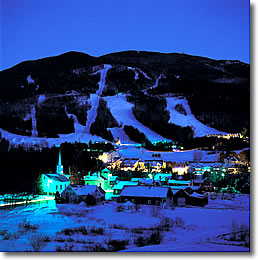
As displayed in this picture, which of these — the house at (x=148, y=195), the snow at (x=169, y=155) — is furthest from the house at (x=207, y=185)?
the snow at (x=169, y=155)

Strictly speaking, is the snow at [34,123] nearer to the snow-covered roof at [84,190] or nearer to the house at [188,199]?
the snow-covered roof at [84,190]

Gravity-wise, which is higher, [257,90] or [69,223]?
[257,90]

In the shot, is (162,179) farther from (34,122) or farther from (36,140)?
(34,122)

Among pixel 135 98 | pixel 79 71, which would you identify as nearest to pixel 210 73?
pixel 135 98

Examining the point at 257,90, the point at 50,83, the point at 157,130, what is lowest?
the point at 257,90

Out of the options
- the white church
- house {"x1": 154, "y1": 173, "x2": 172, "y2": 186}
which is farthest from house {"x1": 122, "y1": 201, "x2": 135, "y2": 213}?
house {"x1": 154, "y1": 173, "x2": 172, "y2": 186}

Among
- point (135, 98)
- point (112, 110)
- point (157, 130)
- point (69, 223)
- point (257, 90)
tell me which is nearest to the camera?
point (257, 90)

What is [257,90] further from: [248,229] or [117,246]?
[117,246]

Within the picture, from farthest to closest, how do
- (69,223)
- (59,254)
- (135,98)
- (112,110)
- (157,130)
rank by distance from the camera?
(135,98)
(112,110)
(157,130)
(69,223)
(59,254)
